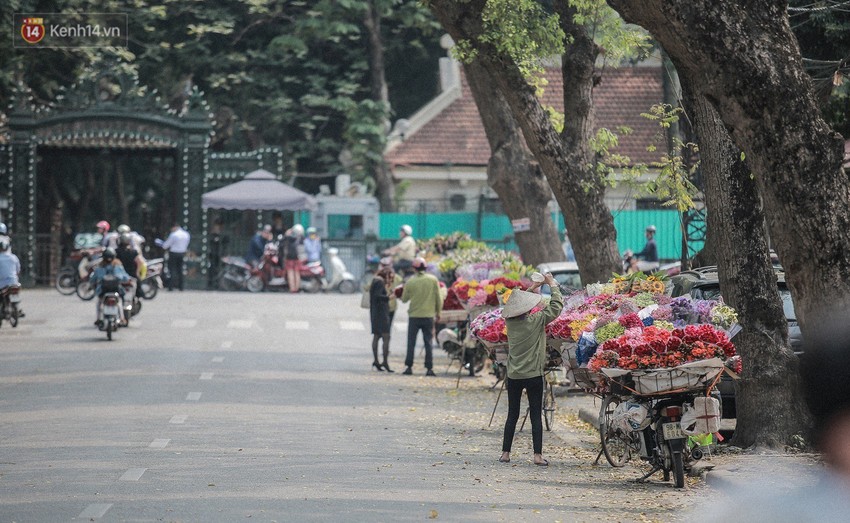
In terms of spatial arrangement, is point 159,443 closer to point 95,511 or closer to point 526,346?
point 526,346

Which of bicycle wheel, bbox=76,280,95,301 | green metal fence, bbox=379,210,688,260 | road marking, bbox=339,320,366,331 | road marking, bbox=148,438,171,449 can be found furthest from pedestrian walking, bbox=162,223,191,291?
road marking, bbox=148,438,171,449

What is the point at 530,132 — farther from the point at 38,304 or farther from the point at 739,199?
the point at 38,304

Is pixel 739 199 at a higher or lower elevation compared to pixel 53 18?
lower

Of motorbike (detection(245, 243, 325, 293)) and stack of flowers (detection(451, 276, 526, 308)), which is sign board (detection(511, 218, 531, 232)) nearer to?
stack of flowers (detection(451, 276, 526, 308))

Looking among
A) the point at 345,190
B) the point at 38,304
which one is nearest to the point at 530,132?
the point at 38,304

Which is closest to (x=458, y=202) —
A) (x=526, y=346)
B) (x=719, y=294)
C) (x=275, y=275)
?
(x=275, y=275)

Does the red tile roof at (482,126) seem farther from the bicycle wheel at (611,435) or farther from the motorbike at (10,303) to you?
the bicycle wheel at (611,435)

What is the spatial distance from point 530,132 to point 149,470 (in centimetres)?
895

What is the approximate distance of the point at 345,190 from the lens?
1857 inches

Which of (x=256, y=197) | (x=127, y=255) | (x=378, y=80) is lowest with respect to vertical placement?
(x=127, y=255)

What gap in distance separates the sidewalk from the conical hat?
2.31m

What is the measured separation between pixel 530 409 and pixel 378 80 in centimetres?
3816

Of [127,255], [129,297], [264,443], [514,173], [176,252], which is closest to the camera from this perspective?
[264,443]

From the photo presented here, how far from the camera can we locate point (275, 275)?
42906 millimetres
